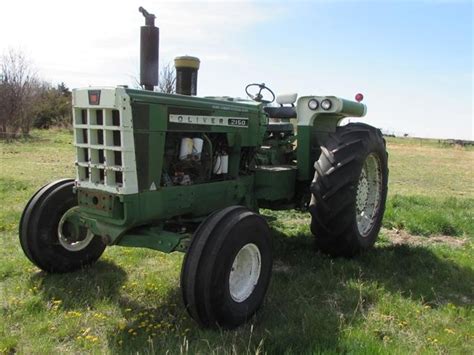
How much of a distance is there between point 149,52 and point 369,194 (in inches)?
118

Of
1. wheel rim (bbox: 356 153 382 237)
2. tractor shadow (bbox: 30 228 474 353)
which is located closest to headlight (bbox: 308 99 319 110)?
wheel rim (bbox: 356 153 382 237)

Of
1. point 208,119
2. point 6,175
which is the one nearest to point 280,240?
point 208,119

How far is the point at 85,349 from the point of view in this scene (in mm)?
3143

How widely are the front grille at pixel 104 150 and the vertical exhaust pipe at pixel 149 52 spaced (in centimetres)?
62

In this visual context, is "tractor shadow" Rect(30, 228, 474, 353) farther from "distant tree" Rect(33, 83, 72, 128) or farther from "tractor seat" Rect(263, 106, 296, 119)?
"distant tree" Rect(33, 83, 72, 128)

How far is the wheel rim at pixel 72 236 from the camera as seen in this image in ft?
14.5

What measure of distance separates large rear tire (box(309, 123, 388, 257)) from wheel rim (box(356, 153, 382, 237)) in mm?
12

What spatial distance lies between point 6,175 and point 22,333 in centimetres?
835

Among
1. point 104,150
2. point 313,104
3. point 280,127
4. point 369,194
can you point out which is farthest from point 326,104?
point 104,150

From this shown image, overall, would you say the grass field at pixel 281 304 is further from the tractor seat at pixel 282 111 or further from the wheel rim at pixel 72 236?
the tractor seat at pixel 282 111

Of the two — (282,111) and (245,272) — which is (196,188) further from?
(282,111)

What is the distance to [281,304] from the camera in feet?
12.7

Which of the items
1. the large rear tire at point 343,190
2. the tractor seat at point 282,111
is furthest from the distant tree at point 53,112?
the large rear tire at point 343,190

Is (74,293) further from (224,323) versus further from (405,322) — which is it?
(405,322)
